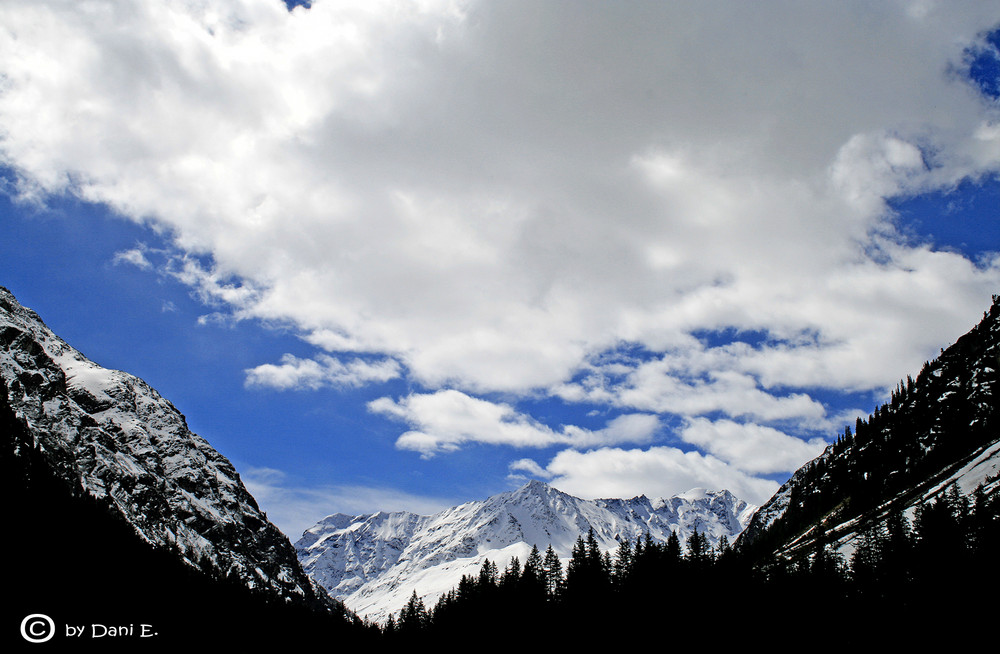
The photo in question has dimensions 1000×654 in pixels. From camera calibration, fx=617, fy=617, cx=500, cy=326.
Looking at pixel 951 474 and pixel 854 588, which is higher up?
pixel 951 474

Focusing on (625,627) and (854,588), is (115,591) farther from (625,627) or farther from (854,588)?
(854,588)

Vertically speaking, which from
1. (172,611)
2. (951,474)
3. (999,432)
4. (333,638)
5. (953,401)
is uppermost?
(953,401)

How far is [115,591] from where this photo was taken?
116m

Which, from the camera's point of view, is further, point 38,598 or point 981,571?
point 38,598

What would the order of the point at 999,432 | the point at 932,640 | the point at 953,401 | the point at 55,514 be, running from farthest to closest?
the point at 953,401 → the point at 999,432 → the point at 55,514 → the point at 932,640

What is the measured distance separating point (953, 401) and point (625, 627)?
17172 cm

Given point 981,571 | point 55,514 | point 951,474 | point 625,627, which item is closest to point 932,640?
point 981,571
